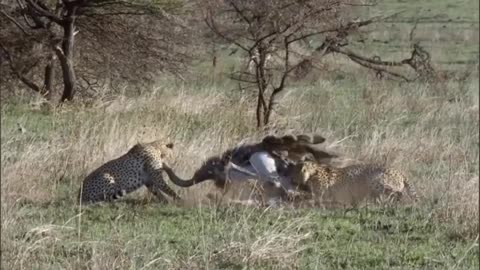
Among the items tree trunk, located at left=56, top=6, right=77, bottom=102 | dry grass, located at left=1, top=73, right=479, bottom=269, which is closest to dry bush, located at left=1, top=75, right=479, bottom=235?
dry grass, located at left=1, top=73, right=479, bottom=269

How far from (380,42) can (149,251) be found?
1176 cm

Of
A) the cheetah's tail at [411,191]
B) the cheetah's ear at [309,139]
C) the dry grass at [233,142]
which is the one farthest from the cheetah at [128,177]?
the cheetah's tail at [411,191]

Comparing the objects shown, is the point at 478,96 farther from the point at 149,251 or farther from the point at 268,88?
the point at 149,251

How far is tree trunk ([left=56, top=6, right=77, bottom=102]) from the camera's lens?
→ 1307 centimetres

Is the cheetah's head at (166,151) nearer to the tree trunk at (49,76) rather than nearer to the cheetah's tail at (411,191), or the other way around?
the cheetah's tail at (411,191)

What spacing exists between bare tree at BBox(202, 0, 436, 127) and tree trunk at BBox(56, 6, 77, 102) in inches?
66.5

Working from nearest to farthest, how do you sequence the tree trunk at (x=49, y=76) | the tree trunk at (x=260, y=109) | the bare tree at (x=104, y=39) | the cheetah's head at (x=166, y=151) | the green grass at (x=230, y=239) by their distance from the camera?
the green grass at (x=230, y=239), the cheetah's head at (x=166, y=151), the tree trunk at (x=260, y=109), the bare tree at (x=104, y=39), the tree trunk at (x=49, y=76)

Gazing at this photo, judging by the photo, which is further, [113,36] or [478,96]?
[478,96]

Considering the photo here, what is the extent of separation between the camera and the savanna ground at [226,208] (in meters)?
6.70

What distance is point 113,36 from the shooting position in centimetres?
1312

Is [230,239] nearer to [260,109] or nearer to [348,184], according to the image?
[348,184]

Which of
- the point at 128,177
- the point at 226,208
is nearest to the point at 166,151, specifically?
the point at 128,177

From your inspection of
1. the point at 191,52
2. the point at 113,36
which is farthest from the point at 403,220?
the point at 191,52

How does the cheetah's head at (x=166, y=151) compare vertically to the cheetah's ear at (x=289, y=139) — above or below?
below
